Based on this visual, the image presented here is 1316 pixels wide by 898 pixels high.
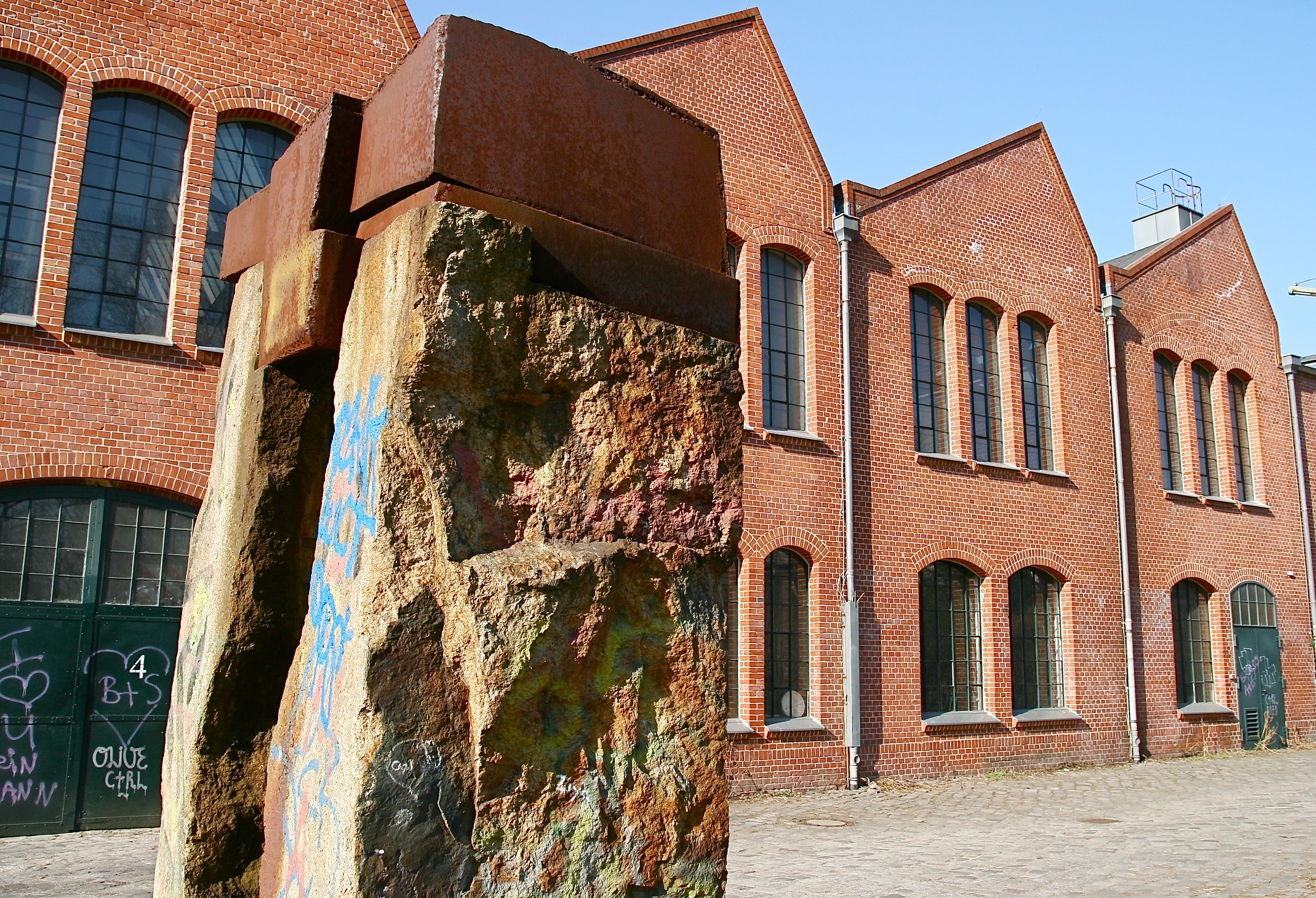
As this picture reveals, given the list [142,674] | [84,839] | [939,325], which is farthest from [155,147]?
[939,325]

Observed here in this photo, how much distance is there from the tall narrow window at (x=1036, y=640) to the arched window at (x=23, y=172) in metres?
11.8

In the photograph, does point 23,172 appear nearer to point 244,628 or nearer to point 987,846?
point 244,628

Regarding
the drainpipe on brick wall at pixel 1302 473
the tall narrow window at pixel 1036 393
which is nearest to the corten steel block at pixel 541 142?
the tall narrow window at pixel 1036 393

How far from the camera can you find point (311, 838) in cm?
235

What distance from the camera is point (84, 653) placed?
8.59 m

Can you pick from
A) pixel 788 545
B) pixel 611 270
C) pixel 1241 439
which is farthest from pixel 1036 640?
pixel 611 270

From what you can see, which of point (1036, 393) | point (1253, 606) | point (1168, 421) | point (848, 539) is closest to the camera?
point (848, 539)

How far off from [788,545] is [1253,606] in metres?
9.83

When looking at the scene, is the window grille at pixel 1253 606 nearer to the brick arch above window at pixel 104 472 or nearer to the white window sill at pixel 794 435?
the white window sill at pixel 794 435

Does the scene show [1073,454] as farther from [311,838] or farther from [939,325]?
[311,838]

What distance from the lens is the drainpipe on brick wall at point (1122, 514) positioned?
14.5 m

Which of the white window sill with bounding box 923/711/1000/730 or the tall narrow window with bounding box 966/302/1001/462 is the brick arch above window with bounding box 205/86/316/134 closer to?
the tall narrow window with bounding box 966/302/1001/462

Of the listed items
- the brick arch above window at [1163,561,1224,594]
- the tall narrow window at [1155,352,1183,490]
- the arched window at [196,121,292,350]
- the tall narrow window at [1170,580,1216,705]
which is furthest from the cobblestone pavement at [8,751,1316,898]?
the tall narrow window at [1155,352,1183,490]

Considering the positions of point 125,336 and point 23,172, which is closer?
point 125,336
